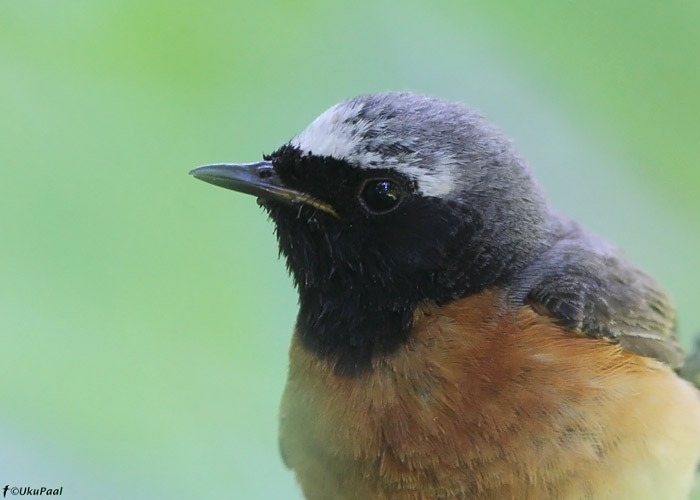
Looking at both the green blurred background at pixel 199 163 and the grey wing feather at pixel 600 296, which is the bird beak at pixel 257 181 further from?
the grey wing feather at pixel 600 296

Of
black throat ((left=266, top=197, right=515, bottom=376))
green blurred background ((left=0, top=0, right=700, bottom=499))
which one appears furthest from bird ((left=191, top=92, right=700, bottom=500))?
green blurred background ((left=0, top=0, right=700, bottom=499))

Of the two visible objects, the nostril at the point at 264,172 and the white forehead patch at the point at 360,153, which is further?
the nostril at the point at 264,172

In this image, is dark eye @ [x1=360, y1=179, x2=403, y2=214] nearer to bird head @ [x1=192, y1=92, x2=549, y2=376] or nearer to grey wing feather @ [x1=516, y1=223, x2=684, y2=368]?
bird head @ [x1=192, y1=92, x2=549, y2=376]

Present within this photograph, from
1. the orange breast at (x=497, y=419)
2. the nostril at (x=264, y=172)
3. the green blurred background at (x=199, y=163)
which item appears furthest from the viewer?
the green blurred background at (x=199, y=163)

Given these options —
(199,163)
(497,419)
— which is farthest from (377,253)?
(199,163)

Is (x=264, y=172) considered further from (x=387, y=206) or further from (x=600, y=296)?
(x=600, y=296)

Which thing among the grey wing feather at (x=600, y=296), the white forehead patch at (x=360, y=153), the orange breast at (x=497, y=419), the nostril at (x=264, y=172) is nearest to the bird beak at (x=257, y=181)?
the nostril at (x=264, y=172)

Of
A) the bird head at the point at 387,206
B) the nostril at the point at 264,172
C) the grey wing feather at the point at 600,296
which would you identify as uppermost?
the nostril at the point at 264,172

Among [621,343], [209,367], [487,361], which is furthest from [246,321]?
[621,343]
